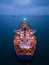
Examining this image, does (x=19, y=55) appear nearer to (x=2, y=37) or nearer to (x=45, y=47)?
(x=45, y=47)

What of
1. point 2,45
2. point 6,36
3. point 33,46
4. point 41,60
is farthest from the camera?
point 6,36

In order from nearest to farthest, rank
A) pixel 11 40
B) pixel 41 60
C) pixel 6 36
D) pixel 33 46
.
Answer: pixel 41 60 → pixel 33 46 → pixel 11 40 → pixel 6 36

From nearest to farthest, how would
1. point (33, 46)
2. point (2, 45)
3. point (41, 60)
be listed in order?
point (41, 60)
point (33, 46)
point (2, 45)

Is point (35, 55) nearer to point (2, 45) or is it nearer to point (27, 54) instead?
point (27, 54)

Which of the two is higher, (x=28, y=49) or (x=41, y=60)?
(x=28, y=49)

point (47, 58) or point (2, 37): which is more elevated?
point (2, 37)

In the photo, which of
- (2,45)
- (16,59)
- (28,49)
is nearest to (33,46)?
(28,49)

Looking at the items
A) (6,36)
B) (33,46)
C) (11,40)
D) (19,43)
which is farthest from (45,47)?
(6,36)

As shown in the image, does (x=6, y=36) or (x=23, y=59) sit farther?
(x=6, y=36)

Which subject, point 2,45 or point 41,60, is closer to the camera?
point 41,60
